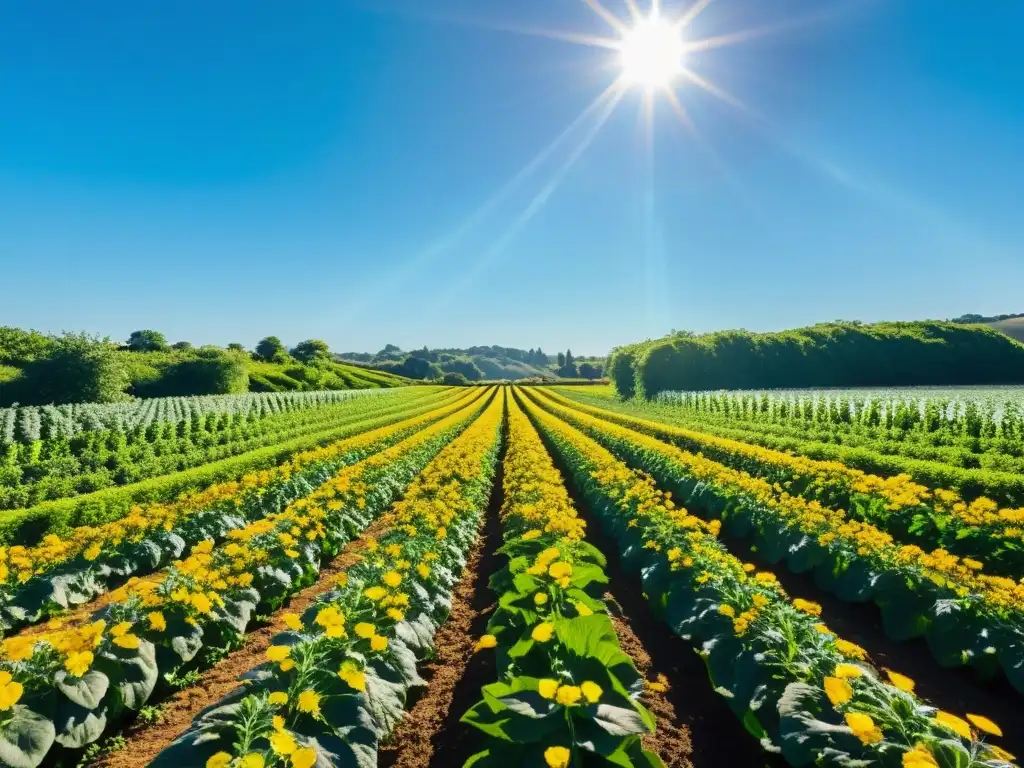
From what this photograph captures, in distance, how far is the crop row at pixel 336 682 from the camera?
8.55 ft

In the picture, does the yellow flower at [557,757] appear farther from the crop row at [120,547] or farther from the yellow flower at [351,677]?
the crop row at [120,547]

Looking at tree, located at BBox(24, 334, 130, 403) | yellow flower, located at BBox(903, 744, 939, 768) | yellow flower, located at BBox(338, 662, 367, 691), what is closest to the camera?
yellow flower, located at BBox(903, 744, 939, 768)

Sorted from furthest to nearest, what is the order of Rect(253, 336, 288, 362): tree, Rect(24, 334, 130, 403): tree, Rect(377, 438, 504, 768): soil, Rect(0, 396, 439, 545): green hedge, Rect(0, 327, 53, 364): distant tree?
Rect(253, 336, 288, 362): tree → Rect(0, 327, 53, 364): distant tree → Rect(24, 334, 130, 403): tree → Rect(0, 396, 439, 545): green hedge → Rect(377, 438, 504, 768): soil

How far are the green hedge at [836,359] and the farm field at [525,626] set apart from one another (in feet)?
135

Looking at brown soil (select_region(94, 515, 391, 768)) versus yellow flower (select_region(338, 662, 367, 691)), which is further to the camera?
brown soil (select_region(94, 515, 391, 768))

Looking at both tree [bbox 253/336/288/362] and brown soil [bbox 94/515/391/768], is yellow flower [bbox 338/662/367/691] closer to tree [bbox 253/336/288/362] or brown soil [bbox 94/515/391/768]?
brown soil [bbox 94/515/391/768]

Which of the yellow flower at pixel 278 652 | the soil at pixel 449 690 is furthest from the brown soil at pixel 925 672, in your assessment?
the yellow flower at pixel 278 652

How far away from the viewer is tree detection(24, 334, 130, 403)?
92.8 ft

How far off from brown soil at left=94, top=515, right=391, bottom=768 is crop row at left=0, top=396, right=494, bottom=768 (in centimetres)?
19

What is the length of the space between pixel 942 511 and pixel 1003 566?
45.3 inches

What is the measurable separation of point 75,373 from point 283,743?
116ft

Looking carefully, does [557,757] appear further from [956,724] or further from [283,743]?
[956,724]

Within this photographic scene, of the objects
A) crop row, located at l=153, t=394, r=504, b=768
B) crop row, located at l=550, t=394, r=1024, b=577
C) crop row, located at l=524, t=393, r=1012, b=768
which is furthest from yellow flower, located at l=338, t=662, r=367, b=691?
crop row, located at l=550, t=394, r=1024, b=577

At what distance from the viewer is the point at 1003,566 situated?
6.07 meters
